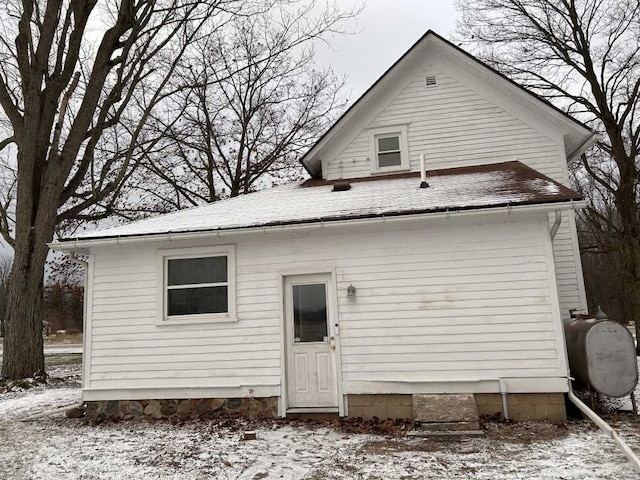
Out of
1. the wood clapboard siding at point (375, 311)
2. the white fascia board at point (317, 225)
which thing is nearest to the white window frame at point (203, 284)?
the wood clapboard siding at point (375, 311)

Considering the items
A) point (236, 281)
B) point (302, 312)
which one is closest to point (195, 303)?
point (236, 281)

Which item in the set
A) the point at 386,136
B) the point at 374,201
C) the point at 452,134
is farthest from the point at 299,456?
the point at 452,134

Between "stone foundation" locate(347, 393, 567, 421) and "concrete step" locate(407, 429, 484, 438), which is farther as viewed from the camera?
"stone foundation" locate(347, 393, 567, 421)

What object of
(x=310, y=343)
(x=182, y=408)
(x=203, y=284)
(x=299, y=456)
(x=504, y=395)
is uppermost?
(x=203, y=284)

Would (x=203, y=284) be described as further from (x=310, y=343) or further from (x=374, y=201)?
(x=374, y=201)

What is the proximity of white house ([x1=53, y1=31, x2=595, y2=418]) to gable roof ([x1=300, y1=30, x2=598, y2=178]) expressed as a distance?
2.04 metres

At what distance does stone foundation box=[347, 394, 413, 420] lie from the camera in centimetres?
740

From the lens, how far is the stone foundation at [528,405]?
700 centimetres

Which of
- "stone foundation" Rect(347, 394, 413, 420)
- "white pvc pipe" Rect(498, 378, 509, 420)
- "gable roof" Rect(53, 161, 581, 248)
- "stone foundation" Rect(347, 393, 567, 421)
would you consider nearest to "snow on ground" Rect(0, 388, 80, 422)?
"gable roof" Rect(53, 161, 581, 248)

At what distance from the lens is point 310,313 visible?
8078 millimetres

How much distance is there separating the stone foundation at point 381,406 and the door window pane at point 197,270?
2945mm

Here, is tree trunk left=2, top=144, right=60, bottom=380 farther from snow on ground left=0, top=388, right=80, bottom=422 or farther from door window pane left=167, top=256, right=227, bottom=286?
door window pane left=167, top=256, right=227, bottom=286

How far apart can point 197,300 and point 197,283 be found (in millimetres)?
289

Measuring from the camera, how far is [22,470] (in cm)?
565
